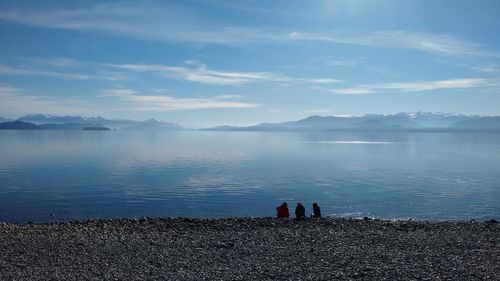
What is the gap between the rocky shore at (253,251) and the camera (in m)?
15.9

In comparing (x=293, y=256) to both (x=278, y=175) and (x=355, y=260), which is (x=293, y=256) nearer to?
(x=355, y=260)

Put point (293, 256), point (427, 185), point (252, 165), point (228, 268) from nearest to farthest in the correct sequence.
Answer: point (228, 268) → point (293, 256) → point (427, 185) → point (252, 165)

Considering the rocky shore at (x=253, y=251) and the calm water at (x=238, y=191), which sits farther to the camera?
the calm water at (x=238, y=191)

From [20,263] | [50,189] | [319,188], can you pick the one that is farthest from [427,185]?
[20,263]

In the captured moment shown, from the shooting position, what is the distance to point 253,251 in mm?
18938

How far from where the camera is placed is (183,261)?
57.4ft

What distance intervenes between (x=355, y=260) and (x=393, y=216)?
78.7ft

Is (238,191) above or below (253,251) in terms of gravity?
below

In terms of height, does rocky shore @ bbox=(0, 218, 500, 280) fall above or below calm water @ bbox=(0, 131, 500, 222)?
above

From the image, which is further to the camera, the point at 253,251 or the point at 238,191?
the point at 238,191

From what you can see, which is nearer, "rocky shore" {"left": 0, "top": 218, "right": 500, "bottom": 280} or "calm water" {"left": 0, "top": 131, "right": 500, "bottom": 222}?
"rocky shore" {"left": 0, "top": 218, "right": 500, "bottom": 280}

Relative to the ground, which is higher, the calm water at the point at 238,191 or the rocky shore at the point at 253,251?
the rocky shore at the point at 253,251

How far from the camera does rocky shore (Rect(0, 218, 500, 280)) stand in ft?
52.0

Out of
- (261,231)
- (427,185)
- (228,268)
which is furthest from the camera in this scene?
(427,185)
